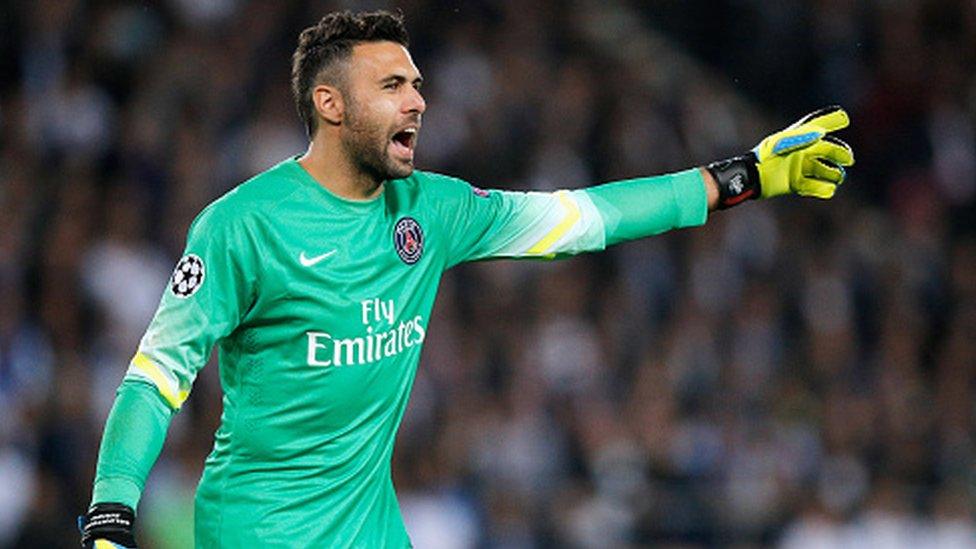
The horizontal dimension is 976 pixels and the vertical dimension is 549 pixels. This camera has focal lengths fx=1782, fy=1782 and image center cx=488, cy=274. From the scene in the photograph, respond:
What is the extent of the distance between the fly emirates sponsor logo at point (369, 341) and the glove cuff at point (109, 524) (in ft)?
2.37

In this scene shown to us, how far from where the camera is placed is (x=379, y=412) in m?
4.96

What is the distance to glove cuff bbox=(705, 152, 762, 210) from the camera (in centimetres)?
545

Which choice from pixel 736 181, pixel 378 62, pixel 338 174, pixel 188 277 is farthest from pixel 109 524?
pixel 736 181

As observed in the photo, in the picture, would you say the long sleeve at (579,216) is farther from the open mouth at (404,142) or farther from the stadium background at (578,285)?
the stadium background at (578,285)

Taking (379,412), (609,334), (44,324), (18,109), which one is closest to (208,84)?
(18,109)

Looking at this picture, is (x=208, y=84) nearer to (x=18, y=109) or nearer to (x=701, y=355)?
(x=18, y=109)

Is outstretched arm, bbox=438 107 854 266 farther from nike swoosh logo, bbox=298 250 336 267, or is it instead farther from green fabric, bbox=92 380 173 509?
green fabric, bbox=92 380 173 509

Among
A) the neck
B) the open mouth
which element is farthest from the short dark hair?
the open mouth

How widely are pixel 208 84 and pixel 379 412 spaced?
657 cm

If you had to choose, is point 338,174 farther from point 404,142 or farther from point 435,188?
point 435,188

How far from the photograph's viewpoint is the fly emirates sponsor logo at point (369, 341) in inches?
189

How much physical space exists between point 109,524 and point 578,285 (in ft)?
24.7

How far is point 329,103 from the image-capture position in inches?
196

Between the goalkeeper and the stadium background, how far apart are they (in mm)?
4353
